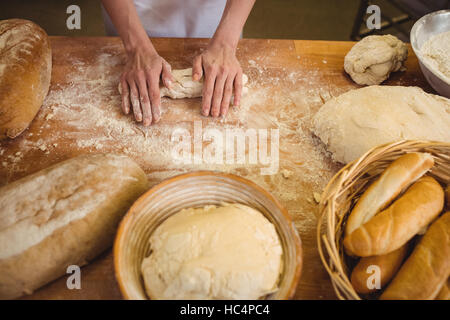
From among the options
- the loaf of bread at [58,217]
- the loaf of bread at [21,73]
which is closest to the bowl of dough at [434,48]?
the loaf of bread at [58,217]

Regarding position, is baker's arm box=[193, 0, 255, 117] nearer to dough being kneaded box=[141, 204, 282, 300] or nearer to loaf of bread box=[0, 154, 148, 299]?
loaf of bread box=[0, 154, 148, 299]

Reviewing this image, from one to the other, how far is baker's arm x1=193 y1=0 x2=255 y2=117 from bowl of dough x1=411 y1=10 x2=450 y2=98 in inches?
33.8

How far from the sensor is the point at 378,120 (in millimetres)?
1345

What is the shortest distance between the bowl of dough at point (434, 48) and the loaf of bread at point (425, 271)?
32.3 inches

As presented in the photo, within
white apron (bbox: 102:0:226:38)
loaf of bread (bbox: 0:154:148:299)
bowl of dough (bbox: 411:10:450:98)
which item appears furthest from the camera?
white apron (bbox: 102:0:226:38)

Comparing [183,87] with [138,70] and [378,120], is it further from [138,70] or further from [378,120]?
[378,120]

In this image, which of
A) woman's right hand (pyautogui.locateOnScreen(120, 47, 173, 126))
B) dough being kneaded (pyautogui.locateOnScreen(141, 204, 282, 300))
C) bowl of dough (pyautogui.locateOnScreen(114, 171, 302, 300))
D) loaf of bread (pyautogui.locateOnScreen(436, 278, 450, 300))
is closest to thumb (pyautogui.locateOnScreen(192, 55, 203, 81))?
woman's right hand (pyautogui.locateOnScreen(120, 47, 173, 126))

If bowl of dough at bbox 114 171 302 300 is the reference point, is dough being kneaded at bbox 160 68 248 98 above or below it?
above

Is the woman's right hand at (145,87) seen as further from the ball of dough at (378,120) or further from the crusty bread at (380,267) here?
the crusty bread at (380,267)

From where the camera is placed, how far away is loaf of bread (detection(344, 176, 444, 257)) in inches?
37.0

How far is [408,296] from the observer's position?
90cm

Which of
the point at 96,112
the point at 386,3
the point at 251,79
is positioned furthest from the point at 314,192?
the point at 386,3

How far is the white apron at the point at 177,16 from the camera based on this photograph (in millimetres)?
1932
